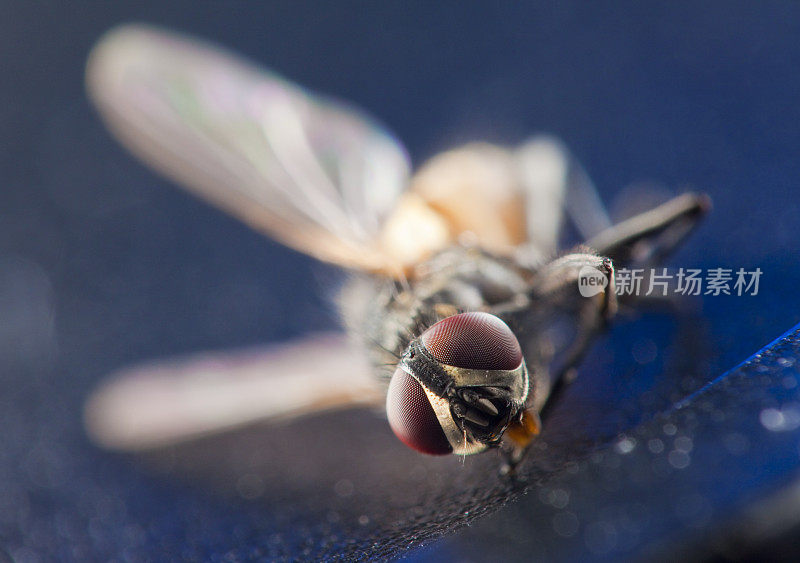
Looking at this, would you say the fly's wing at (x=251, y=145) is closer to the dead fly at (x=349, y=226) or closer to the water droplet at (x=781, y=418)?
the dead fly at (x=349, y=226)

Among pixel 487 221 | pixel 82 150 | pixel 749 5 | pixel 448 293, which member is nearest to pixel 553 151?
pixel 487 221

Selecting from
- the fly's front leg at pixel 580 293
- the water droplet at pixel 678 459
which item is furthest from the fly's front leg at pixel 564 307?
the water droplet at pixel 678 459

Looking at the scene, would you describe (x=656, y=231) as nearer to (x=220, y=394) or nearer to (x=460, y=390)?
(x=460, y=390)

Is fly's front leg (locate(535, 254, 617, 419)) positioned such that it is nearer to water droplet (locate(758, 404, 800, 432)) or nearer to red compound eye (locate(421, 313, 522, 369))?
red compound eye (locate(421, 313, 522, 369))

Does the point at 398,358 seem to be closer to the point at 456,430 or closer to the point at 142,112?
the point at 456,430

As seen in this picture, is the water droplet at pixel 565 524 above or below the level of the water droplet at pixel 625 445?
below

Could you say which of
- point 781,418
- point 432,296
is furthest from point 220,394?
point 781,418
